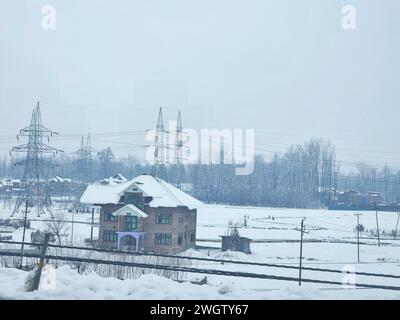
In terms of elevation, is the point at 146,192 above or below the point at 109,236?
above

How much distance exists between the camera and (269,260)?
45.7ft

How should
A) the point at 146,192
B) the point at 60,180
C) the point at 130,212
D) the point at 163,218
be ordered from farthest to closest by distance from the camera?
1. the point at 60,180
2. the point at 163,218
3. the point at 146,192
4. the point at 130,212

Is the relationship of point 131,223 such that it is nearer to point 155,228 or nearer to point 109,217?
point 155,228

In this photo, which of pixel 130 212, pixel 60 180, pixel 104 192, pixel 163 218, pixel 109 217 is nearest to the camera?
pixel 130 212

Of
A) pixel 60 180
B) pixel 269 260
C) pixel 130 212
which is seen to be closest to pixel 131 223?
pixel 130 212

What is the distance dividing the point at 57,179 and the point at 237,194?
9.69 meters

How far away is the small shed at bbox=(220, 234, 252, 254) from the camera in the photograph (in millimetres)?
16016

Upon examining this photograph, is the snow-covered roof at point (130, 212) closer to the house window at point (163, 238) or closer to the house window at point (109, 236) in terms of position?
the house window at point (109, 236)

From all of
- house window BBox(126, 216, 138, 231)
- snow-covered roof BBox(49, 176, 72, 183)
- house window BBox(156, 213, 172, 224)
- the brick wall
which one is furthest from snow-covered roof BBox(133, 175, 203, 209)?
snow-covered roof BBox(49, 176, 72, 183)

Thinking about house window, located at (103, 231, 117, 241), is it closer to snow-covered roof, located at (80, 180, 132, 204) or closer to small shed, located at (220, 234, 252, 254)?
snow-covered roof, located at (80, 180, 132, 204)

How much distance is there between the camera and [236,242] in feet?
53.5

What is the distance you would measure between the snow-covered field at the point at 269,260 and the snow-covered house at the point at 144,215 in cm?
105

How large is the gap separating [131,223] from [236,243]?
4394 millimetres
